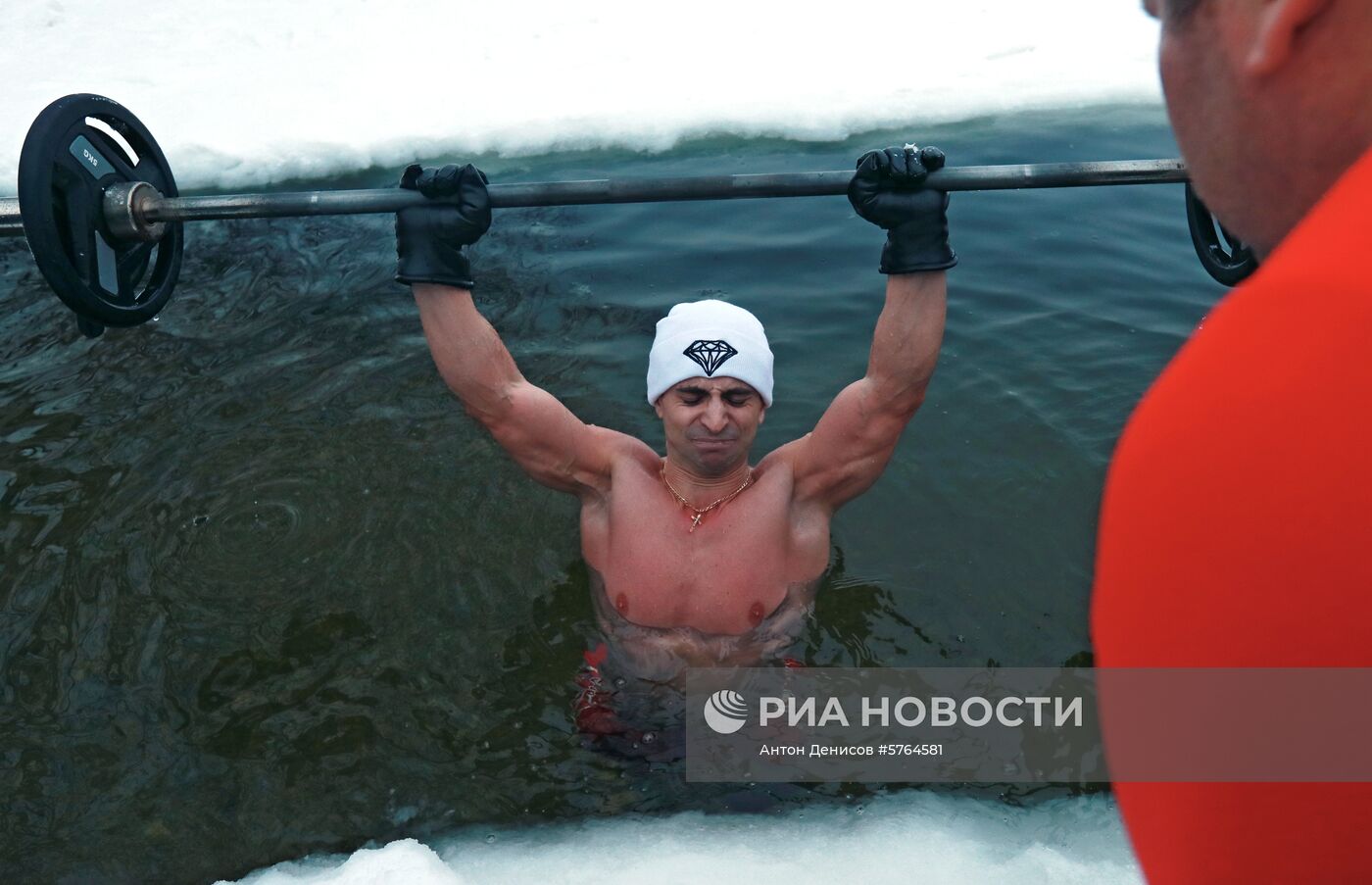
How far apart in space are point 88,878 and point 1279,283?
3.48m

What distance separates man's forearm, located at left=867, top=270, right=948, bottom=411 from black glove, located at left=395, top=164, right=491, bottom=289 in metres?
1.14

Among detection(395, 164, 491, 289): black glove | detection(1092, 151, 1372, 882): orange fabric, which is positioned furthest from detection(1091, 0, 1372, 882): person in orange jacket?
detection(395, 164, 491, 289): black glove

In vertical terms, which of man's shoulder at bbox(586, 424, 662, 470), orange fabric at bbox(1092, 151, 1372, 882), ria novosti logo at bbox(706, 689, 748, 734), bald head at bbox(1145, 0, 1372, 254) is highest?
bald head at bbox(1145, 0, 1372, 254)

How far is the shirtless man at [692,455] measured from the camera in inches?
118

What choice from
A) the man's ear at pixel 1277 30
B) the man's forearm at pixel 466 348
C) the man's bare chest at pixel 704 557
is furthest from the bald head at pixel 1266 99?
the man's bare chest at pixel 704 557

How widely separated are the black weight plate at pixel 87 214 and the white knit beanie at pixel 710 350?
5.16ft

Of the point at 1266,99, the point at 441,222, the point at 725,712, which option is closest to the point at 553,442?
the point at 441,222

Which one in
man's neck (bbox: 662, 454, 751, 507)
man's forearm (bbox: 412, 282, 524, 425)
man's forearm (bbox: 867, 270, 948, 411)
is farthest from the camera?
man's neck (bbox: 662, 454, 751, 507)

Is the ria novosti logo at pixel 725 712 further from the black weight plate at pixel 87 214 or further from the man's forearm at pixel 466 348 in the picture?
the black weight plate at pixel 87 214

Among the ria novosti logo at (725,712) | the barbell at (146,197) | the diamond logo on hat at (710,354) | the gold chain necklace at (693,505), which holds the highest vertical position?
the barbell at (146,197)

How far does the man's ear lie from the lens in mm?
647

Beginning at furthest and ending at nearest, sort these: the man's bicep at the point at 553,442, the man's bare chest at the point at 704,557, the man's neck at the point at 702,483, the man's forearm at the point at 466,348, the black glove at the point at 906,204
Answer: the man's neck at the point at 702,483, the man's bare chest at the point at 704,557, the man's bicep at the point at 553,442, the man's forearm at the point at 466,348, the black glove at the point at 906,204

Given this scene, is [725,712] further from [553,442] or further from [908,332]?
[908,332]

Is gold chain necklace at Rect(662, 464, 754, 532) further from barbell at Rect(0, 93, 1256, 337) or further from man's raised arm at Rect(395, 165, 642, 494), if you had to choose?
barbell at Rect(0, 93, 1256, 337)
